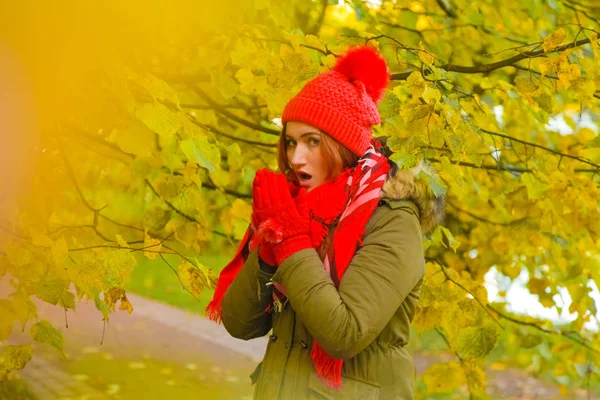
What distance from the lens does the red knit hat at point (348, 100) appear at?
2.24 m

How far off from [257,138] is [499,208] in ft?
4.75

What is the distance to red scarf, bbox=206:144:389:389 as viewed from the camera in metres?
2.04

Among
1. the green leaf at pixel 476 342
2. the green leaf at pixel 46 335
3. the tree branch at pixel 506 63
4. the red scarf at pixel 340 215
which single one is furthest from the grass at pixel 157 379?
the red scarf at pixel 340 215

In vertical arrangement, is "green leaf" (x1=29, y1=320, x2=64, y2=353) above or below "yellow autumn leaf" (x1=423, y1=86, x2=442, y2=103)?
below

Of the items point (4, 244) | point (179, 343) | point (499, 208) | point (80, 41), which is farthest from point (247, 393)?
point (80, 41)

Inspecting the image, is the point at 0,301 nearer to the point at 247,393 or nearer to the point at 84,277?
the point at 84,277

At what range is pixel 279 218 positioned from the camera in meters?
2.01

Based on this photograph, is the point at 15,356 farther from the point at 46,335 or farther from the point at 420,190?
the point at 420,190

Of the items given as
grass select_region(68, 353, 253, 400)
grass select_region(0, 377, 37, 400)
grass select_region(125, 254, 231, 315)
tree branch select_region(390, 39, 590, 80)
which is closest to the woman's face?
tree branch select_region(390, 39, 590, 80)

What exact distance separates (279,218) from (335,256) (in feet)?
0.57

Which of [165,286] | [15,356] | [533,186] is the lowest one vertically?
[165,286]

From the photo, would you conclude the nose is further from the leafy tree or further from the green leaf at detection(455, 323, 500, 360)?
the green leaf at detection(455, 323, 500, 360)

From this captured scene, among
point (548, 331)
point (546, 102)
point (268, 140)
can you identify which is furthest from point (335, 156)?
point (268, 140)

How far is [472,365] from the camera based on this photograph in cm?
412
